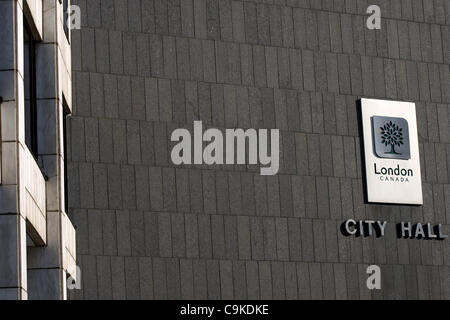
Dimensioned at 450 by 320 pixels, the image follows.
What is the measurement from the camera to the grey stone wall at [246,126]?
4112cm

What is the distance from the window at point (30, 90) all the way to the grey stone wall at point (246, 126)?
414 inches

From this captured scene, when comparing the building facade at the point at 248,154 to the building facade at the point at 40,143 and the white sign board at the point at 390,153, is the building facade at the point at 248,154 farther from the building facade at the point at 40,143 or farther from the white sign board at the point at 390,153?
the building facade at the point at 40,143

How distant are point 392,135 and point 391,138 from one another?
18 centimetres

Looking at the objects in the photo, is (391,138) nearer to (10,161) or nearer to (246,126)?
(246,126)

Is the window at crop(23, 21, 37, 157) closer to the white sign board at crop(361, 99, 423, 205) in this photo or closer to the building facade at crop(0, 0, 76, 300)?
the building facade at crop(0, 0, 76, 300)

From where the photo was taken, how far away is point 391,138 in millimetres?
45875

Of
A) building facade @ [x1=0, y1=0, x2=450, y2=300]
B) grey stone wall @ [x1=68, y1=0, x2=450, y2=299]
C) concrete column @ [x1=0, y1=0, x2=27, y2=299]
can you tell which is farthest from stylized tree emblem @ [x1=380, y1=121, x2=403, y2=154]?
concrete column @ [x1=0, y1=0, x2=27, y2=299]

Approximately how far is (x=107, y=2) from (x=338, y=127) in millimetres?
10061

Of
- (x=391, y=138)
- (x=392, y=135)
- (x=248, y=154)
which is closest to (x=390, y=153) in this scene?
(x=391, y=138)

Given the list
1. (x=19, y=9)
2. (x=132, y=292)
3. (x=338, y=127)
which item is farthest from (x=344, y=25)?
(x=19, y=9)

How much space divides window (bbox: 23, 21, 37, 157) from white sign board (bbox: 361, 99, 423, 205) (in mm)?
18499

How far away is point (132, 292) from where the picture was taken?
134 ft
